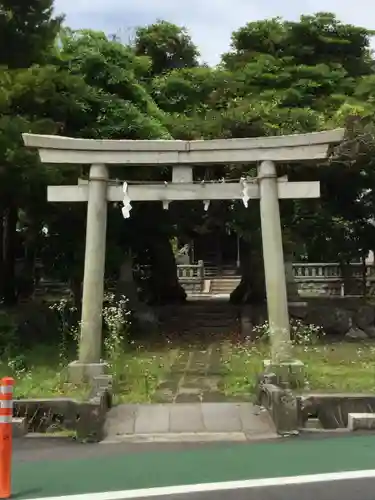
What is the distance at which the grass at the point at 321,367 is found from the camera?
9.48 meters

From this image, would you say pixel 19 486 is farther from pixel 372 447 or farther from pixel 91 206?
pixel 91 206

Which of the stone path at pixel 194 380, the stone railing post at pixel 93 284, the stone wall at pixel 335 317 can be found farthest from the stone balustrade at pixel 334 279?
the stone railing post at pixel 93 284

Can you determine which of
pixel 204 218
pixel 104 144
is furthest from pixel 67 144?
pixel 204 218

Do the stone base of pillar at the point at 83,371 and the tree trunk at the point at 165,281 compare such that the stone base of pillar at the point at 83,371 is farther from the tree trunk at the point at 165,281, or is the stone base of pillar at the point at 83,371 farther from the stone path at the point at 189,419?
the tree trunk at the point at 165,281

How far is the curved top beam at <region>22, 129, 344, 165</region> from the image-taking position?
1057 cm

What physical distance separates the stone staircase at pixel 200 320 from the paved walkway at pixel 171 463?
1012cm

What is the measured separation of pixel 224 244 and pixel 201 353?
21410 mm

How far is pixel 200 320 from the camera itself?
61.1 feet

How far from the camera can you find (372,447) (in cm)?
669

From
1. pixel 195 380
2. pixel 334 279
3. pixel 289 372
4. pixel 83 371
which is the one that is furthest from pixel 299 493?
pixel 334 279

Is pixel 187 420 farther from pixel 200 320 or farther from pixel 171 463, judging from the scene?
pixel 200 320

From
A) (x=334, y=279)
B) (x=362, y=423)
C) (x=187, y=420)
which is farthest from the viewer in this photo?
(x=334, y=279)

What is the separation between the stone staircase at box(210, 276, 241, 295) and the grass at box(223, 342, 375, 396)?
14.4 m

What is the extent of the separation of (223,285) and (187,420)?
2201cm
